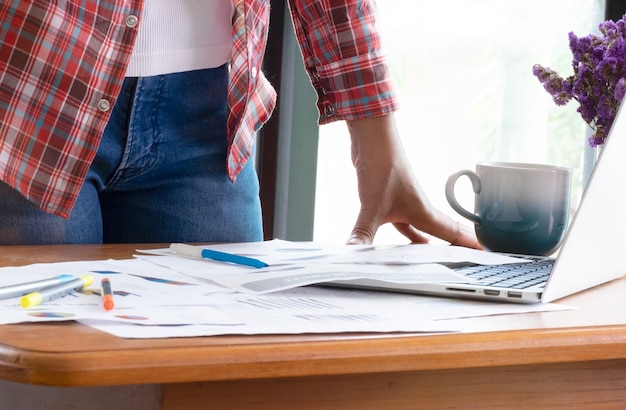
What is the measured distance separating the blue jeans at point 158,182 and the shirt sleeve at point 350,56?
0.58ft

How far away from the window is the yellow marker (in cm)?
142

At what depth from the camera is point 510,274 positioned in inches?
33.8

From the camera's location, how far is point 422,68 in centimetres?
223

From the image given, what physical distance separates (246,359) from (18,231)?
0.63m

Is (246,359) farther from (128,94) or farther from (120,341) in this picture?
(128,94)

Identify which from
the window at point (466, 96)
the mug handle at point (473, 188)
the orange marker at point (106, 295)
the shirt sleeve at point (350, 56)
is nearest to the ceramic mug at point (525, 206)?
the mug handle at point (473, 188)

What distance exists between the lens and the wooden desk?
1.66 feet

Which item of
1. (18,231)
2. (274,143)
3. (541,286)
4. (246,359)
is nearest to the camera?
(246,359)

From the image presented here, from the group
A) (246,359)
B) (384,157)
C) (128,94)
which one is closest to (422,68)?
(384,157)

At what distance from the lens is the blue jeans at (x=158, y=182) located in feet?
3.57

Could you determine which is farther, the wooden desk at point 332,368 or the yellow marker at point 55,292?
the yellow marker at point 55,292

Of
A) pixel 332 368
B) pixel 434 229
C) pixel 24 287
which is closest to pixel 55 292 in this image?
pixel 24 287

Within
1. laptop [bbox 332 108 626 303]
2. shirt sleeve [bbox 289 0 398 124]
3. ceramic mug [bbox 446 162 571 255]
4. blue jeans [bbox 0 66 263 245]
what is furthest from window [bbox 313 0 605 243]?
laptop [bbox 332 108 626 303]

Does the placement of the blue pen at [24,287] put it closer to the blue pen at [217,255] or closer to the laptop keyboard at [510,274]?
the blue pen at [217,255]
